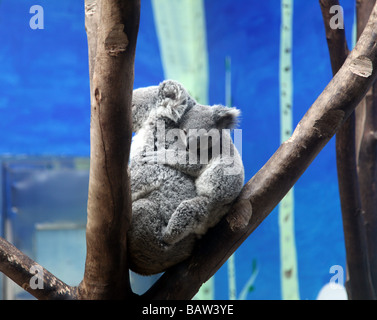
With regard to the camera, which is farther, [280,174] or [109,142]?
[280,174]

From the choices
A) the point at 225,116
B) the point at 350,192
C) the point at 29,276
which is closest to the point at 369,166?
the point at 350,192

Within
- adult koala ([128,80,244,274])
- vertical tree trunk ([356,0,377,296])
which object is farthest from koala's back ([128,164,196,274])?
vertical tree trunk ([356,0,377,296])

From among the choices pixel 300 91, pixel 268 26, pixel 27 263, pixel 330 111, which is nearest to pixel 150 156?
pixel 27 263

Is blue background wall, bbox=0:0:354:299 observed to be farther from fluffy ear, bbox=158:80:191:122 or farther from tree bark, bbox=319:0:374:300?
fluffy ear, bbox=158:80:191:122

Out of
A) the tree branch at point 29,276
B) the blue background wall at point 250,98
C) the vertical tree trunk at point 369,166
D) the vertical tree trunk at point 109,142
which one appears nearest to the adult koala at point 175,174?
the vertical tree trunk at point 109,142

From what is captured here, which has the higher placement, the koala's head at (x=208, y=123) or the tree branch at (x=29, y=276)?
the koala's head at (x=208, y=123)

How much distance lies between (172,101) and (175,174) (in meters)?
0.27

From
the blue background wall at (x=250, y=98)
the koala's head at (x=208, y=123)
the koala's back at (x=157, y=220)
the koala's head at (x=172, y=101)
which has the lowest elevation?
the koala's back at (x=157, y=220)

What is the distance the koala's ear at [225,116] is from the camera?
1.41 metres

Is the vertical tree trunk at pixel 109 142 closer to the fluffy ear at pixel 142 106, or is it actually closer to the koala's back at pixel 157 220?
the koala's back at pixel 157 220

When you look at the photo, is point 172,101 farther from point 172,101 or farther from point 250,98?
point 250,98

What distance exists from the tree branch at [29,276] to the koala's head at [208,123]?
2.18 ft

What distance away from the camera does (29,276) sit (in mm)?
1283

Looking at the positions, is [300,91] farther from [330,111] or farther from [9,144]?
[9,144]
